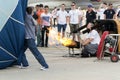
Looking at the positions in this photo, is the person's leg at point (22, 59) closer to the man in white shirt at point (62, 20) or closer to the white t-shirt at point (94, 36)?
the white t-shirt at point (94, 36)

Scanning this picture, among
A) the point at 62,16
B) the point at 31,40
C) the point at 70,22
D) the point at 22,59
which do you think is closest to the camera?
the point at 31,40

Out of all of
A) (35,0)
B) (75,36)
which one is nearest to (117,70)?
(75,36)

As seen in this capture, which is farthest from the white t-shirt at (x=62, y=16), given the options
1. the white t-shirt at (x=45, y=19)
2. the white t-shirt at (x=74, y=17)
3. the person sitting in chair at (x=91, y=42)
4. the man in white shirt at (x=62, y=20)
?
the person sitting in chair at (x=91, y=42)

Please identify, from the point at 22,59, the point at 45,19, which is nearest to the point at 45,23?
the point at 45,19

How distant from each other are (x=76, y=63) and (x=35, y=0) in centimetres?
1955

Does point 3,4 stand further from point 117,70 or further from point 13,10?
point 117,70

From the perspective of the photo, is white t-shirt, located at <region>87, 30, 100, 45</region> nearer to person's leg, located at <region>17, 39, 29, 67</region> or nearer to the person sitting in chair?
the person sitting in chair

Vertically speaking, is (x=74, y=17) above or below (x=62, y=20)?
above

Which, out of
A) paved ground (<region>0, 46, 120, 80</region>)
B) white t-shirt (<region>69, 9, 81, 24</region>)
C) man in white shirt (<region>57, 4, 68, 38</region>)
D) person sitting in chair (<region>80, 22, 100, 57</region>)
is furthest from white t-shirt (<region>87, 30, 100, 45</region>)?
white t-shirt (<region>69, 9, 81, 24</region>)

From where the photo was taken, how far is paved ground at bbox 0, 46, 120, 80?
34.4ft

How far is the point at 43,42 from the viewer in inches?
725

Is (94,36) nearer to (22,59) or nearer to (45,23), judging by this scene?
(22,59)

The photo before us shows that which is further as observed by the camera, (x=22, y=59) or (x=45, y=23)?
(x=45, y=23)

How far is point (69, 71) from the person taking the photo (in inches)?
445
